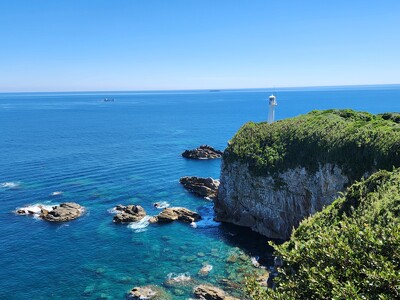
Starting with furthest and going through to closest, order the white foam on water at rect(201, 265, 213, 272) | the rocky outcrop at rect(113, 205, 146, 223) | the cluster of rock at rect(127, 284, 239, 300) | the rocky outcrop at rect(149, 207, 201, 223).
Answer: the rocky outcrop at rect(149, 207, 201, 223), the rocky outcrop at rect(113, 205, 146, 223), the white foam on water at rect(201, 265, 213, 272), the cluster of rock at rect(127, 284, 239, 300)

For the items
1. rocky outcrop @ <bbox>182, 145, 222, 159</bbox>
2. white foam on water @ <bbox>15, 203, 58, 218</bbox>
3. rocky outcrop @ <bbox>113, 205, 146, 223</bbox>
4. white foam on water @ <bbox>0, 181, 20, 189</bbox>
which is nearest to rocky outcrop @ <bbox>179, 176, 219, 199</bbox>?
rocky outcrop @ <bbox>113, 205, 146, 223</bbox>

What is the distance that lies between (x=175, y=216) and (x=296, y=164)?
67.7 feet

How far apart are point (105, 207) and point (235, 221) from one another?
22.4 m

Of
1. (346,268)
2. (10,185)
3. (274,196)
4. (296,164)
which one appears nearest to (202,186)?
(274,196)

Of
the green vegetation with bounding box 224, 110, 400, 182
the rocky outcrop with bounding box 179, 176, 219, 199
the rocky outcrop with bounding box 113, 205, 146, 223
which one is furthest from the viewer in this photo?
the rocky outcrop with bounding box 179, 176, 219, 199

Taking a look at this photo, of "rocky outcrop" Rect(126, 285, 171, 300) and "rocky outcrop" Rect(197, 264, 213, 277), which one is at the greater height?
"rocky outcrop" Rect(126, 285, 171, 300)

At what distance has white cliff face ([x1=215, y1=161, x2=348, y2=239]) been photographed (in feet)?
154

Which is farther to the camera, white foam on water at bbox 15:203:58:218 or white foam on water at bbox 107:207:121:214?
white foam on water at bbox 107:207:121:214

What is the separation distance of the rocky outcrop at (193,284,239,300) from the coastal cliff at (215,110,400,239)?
17.4m

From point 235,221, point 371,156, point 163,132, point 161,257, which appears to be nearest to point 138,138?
point 163,132

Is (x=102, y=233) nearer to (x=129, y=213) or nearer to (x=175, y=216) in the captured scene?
(x=129, y=213)

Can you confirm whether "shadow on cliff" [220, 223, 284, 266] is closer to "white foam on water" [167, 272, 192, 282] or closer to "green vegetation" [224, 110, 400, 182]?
"green vegetation" [224, 110, 400, 182]

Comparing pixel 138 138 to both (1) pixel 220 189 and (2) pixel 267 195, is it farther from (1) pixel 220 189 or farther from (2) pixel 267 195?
(2) pixel 267 195

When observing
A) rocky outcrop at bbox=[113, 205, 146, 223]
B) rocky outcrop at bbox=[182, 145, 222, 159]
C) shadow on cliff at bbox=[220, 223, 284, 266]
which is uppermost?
rocky outcrop at bbox=[182, 145, 222, 159]
